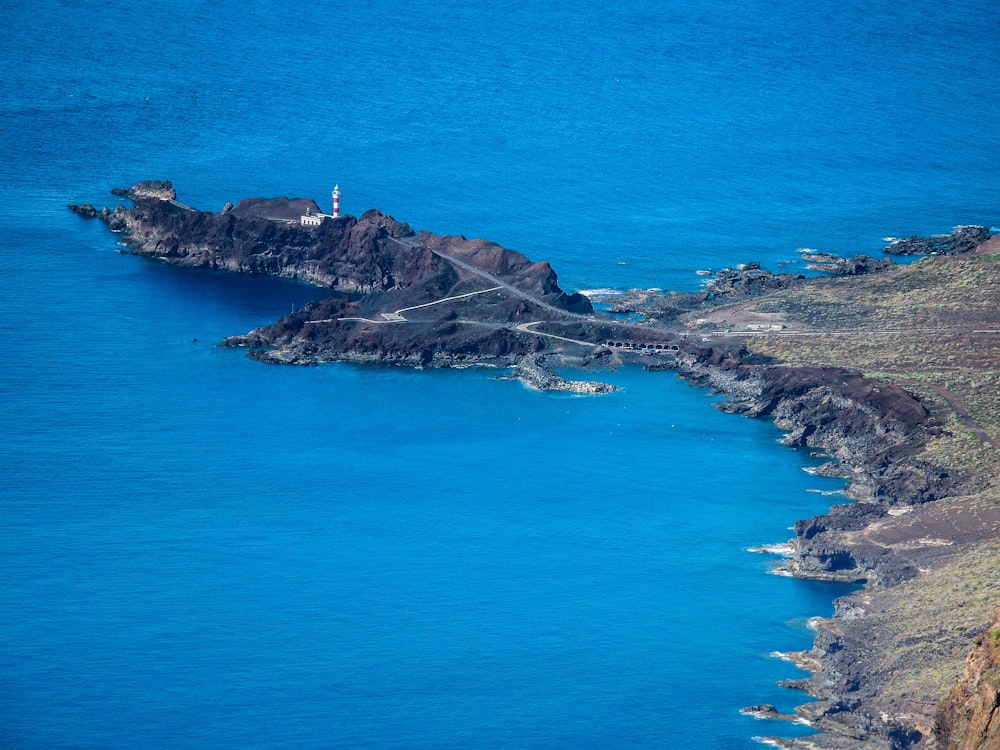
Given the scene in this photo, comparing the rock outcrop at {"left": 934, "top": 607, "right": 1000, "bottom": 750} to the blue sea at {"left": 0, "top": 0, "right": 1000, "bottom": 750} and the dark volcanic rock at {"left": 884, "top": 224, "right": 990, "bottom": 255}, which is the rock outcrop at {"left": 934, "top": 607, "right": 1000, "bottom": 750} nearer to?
the blue sea at {"left": 0, "top": 0, "right": 1000, "bottom": 750}

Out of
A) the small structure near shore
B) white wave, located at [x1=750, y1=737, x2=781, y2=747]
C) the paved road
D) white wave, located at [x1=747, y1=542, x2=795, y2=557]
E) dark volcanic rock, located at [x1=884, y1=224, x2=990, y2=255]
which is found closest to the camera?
white wave, located at [x1=750, y1=737, x2=781, y2=747]

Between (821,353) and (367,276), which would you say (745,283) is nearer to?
(821,353)

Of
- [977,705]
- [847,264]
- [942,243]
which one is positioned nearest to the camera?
[977,705]

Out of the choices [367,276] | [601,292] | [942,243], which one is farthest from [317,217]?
[942,243]

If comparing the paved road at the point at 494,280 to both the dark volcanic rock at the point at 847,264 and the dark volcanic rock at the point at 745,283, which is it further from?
the dark volcanic rock at the point at 847,264

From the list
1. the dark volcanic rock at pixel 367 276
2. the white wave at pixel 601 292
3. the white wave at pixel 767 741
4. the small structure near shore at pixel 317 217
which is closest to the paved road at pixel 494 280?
the dark volcanic rock at pixel 367 276

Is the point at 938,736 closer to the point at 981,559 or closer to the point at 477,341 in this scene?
the point at 981,559

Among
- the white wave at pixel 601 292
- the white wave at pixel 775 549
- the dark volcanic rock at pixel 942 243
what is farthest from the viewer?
the dark volcanic rock at pixel 942 243

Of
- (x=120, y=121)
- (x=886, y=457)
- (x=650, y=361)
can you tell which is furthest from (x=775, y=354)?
(x=120, y=121)

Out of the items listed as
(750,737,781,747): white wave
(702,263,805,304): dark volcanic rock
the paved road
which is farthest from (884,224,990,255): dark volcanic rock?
(750,737,781,747): white wave
